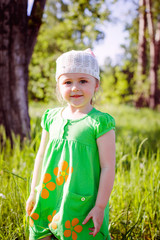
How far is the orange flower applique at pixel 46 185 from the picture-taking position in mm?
1428

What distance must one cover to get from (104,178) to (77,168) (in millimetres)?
158

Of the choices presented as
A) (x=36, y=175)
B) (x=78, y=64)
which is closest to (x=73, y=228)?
(x=36, y=175)

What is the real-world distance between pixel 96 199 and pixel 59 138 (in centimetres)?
40

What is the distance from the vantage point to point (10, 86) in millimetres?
3553

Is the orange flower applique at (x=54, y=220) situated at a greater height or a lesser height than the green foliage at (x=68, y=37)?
lesser

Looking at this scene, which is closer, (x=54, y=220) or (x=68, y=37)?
(x=54, y=220)

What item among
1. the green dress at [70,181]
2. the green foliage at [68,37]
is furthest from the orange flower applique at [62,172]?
the green foliage at [68,37]

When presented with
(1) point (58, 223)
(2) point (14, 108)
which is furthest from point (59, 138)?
(2) point (14, 108)

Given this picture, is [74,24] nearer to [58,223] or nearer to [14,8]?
[14,8]

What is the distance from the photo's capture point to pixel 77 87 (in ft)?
4.67

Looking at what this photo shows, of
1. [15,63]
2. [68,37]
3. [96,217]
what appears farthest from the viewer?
[68,37]

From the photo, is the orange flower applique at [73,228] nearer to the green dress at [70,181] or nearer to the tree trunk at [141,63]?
the green dress at [70,181]

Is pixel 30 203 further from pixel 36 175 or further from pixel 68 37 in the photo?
pixel 68 37

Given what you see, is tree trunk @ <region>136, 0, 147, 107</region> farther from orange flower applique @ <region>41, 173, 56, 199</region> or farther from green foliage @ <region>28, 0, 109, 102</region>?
orange flower applique @ <region>41, 173, 56, 199</region>
